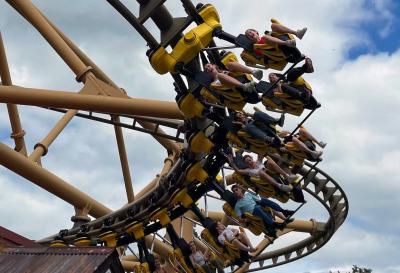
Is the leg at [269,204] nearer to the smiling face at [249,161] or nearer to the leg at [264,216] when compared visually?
the leg at [264,216]

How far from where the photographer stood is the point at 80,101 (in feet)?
25.0

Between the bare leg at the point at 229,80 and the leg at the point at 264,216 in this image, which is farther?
the leg at the point at 264,216

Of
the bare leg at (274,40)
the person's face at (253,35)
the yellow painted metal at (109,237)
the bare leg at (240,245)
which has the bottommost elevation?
the bare leg at (240,245)

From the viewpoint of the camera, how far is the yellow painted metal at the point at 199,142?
858 centimetres

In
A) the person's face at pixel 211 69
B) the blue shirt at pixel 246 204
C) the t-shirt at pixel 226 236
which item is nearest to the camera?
the person's face at pixel 211 69

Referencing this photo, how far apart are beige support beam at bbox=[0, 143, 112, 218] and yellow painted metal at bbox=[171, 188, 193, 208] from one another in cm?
171

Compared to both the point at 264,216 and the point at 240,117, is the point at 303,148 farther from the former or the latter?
the point at 264,216

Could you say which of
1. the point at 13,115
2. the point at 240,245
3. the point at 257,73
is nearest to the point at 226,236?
the point at 240,245

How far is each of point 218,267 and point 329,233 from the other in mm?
4469

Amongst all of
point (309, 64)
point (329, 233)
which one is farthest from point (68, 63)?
point (329, 233)

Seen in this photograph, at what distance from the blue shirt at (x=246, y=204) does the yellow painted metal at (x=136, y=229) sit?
281cm

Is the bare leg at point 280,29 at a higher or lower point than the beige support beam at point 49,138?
lower

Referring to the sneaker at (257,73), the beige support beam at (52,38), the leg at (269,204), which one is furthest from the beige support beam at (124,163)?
the sneaker at (257,73)

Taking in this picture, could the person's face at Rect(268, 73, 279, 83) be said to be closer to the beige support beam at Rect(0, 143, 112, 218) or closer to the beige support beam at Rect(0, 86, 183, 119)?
the beige support beam at Rect(0, 86, 183, 119)
